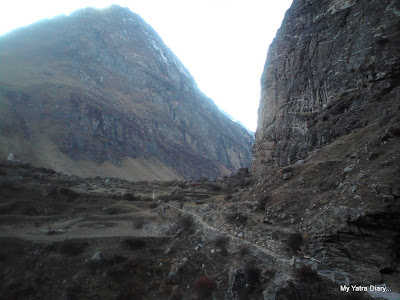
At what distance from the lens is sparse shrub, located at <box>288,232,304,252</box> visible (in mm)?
12288

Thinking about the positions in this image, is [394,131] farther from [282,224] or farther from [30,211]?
[30,211]

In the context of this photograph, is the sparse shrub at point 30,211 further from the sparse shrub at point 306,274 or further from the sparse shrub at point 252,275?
the sparse shrub at point 306,274

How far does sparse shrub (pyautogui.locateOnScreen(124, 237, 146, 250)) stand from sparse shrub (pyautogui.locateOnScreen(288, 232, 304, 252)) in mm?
9540

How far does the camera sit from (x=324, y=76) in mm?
29312

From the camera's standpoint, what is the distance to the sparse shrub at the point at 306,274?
34.6 ft

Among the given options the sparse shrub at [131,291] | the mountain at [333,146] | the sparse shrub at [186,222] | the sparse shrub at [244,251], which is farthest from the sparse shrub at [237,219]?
the sparse shrub at [131,291]

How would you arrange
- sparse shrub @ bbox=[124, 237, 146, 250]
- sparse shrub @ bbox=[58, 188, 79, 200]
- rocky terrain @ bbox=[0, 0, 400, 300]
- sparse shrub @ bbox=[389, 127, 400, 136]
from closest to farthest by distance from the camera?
rocky terrain @ bbox=[0, 0, 400, 300] < sparse shrub @ bbox=[389, 127, 400, 136] < sparse shrub @ bbox=[124, 237, 146, 250] < sparse shrub @ bbox=[58, 188, 79, 200]

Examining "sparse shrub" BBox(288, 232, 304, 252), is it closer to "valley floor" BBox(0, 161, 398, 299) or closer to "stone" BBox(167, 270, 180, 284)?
"valley floor" BBox(0, 161, 398, 299)

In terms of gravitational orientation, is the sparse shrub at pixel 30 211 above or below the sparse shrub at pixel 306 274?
above

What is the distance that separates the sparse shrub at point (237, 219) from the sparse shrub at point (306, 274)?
6.23m

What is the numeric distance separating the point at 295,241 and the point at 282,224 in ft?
8.30

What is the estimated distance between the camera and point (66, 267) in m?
14.5

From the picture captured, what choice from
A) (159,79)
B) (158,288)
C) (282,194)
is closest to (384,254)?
(282,194)

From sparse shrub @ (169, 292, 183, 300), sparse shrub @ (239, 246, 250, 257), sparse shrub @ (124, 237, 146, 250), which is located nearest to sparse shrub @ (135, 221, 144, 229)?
sparse shrub @ (124, 237, 146, 250)
